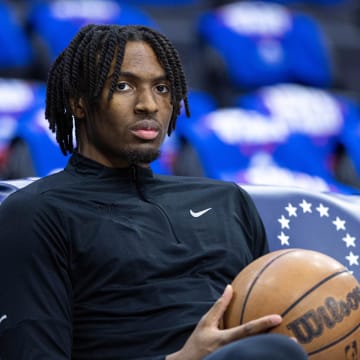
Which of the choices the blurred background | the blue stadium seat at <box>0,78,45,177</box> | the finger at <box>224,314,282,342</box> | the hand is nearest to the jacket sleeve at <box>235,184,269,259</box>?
the hand

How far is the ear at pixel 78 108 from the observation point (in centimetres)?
246

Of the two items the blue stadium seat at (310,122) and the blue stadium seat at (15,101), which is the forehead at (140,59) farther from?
the blue stadium seat at (310,122)

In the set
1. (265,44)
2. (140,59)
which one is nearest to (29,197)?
(140,59)

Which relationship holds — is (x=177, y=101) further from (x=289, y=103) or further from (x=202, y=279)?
(x=289, y=103)

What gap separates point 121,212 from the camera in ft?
7.73

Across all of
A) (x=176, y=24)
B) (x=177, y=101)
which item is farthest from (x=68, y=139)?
(x=176, y=24)

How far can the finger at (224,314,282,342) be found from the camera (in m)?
1.95

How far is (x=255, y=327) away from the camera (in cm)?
195

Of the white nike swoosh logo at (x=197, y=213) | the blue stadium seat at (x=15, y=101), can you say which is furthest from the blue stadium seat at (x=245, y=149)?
the white nike swoosh logo at (x=197, y=213)

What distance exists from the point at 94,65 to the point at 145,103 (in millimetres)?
150

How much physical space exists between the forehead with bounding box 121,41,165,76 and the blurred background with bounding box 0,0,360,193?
6.12 feet

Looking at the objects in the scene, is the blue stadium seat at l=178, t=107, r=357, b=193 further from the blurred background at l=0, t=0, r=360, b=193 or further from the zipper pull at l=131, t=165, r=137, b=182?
the zipper pull at l=131, t=165, r=137, b=182

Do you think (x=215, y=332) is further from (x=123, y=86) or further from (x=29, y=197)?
(x=123, y=86)

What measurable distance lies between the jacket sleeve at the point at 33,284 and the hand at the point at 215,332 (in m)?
0.24
